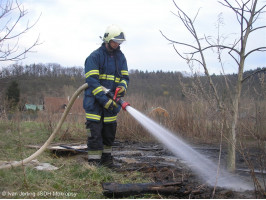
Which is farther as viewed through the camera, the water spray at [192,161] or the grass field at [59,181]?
the water spray at [192,161]

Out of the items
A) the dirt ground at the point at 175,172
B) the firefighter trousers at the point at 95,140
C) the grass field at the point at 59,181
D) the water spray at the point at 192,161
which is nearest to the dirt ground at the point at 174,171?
the dirt ground at the point at 175,172

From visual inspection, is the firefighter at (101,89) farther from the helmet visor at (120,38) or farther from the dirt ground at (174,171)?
the dirt ground at (174,171)


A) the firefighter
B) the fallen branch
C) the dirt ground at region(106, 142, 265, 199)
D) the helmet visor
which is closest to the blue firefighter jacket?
the firefighter

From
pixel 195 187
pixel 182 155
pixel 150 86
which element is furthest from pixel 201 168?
pixel 150 86

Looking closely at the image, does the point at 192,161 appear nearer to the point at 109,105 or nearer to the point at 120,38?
the point at 109,105

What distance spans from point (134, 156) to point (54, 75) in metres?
61.7

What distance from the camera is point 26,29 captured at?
5129 millimetres

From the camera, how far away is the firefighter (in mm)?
4309

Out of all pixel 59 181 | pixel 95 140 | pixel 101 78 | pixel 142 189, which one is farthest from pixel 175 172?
pixel 101 78

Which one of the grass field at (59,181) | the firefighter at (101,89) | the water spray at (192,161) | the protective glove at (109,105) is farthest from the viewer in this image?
the firefighter at (101,89)

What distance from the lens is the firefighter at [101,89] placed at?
14.1 feet

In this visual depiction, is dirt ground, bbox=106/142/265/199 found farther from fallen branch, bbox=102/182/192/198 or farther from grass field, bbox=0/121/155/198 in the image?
grass field, bbox=0/121/155/198

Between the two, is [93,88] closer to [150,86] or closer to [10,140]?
[10,140]

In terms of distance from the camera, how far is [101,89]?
4.20 meters
